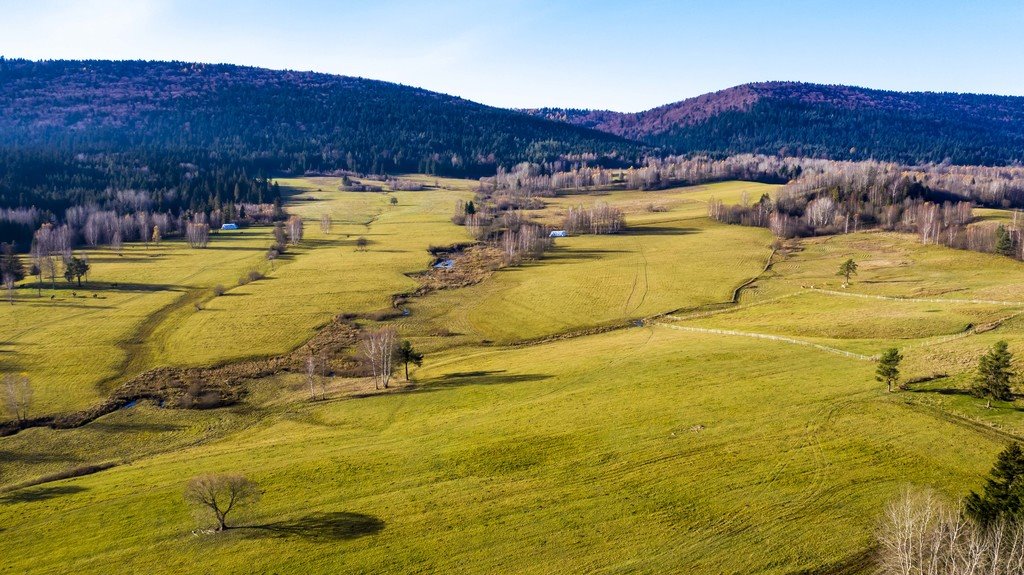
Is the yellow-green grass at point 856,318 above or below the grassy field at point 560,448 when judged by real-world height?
above

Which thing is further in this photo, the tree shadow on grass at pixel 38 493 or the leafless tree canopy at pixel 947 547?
the tree shadow on grass at pixel 38 493

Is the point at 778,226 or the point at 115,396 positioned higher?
the point at 778,226

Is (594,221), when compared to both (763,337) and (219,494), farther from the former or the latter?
(219,494)

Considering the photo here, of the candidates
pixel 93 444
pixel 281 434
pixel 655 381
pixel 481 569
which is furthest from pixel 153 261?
pixel 481 569

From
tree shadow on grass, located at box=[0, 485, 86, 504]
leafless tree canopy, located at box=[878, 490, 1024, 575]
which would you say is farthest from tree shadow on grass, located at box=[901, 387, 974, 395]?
tree shadow on grass, located at box=[0, 485, 86, 504]

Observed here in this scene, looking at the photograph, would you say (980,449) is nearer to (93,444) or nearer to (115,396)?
(93,444)

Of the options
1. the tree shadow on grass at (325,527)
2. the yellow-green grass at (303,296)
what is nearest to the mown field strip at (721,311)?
the yellow-green grass at (303,296)

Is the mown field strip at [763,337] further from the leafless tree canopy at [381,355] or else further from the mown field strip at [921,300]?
the leafless tree canopy at [381,355]
